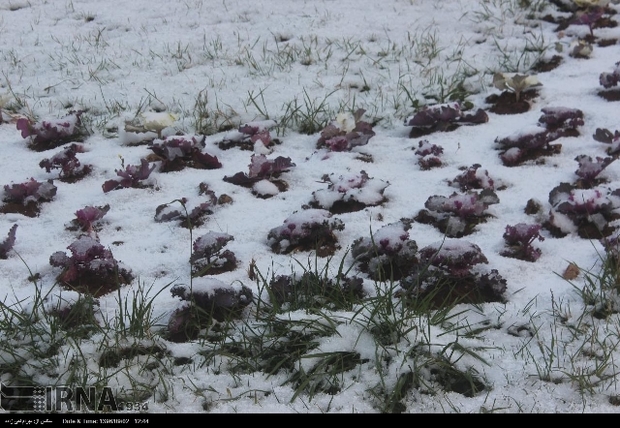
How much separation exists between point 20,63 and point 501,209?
3.87 m

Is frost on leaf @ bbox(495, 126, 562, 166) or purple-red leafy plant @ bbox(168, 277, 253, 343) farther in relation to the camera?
frost on leaf @ bbox(495, 126, 562, 166)

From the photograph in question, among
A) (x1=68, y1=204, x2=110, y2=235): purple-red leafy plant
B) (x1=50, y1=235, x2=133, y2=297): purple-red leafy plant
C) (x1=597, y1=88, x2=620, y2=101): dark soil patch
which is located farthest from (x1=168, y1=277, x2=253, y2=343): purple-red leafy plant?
(x1=597, y1=88, x2=620, y2=101): dark soil patch

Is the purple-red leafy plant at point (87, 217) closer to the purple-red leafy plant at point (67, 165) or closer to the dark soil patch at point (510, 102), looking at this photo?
the purple-red leafy plant at point (67, 165)

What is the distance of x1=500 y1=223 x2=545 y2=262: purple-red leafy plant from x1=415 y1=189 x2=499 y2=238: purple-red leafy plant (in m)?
0.23

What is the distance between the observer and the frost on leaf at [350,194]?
3.36 metres

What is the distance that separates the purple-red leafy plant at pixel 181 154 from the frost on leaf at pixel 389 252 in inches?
52.4

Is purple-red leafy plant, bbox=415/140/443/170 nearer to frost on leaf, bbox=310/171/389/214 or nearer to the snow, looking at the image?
the snow

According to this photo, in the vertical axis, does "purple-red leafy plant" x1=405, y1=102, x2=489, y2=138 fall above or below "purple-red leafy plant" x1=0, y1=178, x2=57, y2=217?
above

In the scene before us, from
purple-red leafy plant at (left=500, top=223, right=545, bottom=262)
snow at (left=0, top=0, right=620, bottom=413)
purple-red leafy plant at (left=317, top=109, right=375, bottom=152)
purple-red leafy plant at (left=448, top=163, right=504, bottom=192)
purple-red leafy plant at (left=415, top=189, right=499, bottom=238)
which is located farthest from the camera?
purple-red leafy plant at (left=317, top=109, right=375, bottom=152)

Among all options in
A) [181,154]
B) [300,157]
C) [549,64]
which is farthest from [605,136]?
[181,154]

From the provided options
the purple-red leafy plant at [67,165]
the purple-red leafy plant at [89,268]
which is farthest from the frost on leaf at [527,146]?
the purple-red leafy plant at [67,165]

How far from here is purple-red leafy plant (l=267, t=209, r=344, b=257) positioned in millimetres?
3023

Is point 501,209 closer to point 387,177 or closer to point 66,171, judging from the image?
point 387,177

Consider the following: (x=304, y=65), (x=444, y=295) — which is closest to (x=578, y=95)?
(x=304, y=65)
